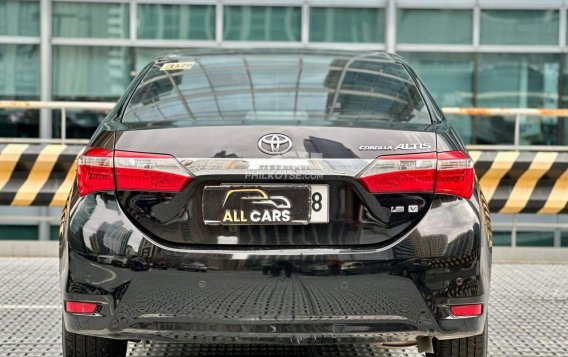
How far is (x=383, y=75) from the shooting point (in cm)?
363

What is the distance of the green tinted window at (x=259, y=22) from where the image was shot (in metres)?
13.2

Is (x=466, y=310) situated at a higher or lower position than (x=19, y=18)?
lower

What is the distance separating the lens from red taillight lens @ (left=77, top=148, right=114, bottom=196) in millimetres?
2969

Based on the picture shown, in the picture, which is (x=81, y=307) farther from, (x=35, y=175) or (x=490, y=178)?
(x=490, y=178)

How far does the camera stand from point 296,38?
13250mm

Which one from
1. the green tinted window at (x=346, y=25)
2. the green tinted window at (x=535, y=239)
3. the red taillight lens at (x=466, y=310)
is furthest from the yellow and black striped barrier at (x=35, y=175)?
the green tinted window at (x=535, y=239)

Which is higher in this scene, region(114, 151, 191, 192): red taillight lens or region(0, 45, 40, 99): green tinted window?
region(114, 151, 191, 192): red taillight lens

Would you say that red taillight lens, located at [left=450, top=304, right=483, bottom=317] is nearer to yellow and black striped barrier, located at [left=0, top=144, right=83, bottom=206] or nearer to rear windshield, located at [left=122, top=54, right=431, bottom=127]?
rear windshield, located at [left=122, top=54, right=431, bottom=127]

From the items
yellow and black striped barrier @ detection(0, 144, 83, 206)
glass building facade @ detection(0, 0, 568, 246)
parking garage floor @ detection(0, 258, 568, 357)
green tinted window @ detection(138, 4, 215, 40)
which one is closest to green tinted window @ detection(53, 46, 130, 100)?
glass building facade @ detection(0, 0, 568, 246)

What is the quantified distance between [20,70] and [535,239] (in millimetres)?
8568

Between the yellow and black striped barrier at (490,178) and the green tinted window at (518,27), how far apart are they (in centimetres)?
630

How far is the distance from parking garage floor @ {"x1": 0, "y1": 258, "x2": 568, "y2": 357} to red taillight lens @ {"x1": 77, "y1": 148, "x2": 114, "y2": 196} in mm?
1476

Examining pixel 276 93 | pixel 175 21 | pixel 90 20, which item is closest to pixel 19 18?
pixel 90 20

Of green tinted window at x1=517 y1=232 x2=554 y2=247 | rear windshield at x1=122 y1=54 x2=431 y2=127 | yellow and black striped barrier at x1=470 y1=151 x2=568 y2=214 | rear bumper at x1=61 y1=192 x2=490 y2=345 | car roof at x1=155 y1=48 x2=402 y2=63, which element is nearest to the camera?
rear bumper at x1=61 y1=192 x2=490 y2=345
